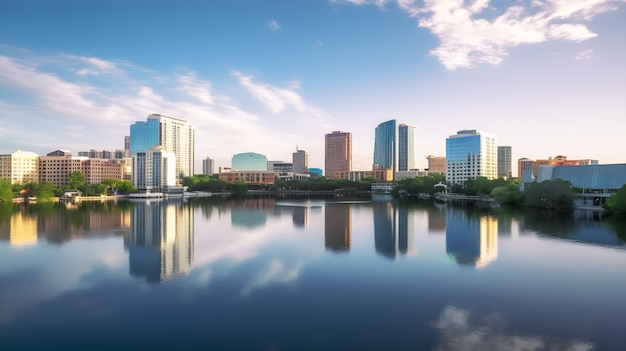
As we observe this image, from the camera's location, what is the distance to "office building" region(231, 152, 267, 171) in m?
128

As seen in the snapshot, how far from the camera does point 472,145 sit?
87188 millimetres

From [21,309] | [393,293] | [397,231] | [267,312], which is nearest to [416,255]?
[393,293]

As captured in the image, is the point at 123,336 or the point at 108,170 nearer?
the point at 123,336

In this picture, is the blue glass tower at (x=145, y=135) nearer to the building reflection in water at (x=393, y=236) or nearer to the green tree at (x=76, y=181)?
the green tree at (x=76, y=181)

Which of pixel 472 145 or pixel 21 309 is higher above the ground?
pixel 472 145

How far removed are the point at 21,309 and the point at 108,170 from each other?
96.4 m

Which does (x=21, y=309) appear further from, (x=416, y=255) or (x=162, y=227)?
(x=162, y=227)

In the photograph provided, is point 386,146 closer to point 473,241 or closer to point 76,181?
point 76,181

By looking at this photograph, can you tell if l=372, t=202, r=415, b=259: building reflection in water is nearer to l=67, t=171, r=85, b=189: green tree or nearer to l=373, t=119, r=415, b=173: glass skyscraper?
l=67, t=171, r=85, b=189: green tree

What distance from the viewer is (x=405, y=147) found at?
149 meters

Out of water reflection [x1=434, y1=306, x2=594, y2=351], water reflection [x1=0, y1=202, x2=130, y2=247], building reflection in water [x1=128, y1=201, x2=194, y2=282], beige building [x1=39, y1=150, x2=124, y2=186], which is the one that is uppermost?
beige building [x1=39, y1=150, x2=124, y2=186]

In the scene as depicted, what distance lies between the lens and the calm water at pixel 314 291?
838cm

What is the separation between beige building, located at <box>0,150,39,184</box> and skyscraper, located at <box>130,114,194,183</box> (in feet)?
73.4

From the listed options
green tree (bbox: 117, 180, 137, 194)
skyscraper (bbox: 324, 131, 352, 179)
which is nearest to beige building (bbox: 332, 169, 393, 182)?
skyscraper (bbox: 324, 131, 352, 179)
